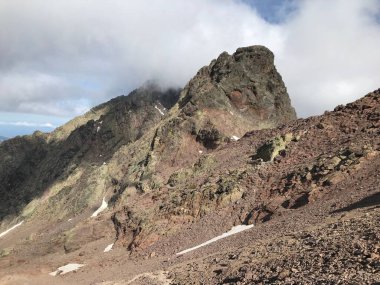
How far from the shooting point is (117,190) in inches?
2603

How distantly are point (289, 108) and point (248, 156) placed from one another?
28.8 meters

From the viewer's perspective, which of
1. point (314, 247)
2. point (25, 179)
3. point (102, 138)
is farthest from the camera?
point (25, 179)

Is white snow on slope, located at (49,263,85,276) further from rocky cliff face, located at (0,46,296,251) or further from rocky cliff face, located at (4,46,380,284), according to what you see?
rocky cliff face, located at (0,46,296,251)

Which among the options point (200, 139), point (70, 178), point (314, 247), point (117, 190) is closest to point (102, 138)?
point (70, 178)

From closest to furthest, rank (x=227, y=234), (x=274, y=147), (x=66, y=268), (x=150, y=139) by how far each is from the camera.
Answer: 1. (x=227, y=234)
2. (x=66, y=268)
3. (x=274, y=147)
4. (x=150, y=139)

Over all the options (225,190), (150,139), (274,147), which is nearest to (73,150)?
(150,139)

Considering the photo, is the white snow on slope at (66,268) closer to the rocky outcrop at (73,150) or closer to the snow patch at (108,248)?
the snow patch at (108,248)

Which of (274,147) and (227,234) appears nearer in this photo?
(227,234)

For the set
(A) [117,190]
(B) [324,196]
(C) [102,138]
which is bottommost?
(B) [324,196]

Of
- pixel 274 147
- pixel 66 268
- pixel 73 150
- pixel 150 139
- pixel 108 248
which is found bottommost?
pixel 66 268

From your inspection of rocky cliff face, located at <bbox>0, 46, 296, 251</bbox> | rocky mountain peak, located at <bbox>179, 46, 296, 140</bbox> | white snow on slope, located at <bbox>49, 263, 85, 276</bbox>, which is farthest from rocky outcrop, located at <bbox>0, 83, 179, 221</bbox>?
white snow on slope, located at <bbox>49, 263, 85, 276</bbox>

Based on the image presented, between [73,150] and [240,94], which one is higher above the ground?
[73,150]

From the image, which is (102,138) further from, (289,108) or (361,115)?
(361,115)

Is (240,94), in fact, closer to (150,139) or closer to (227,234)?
(150,139)
